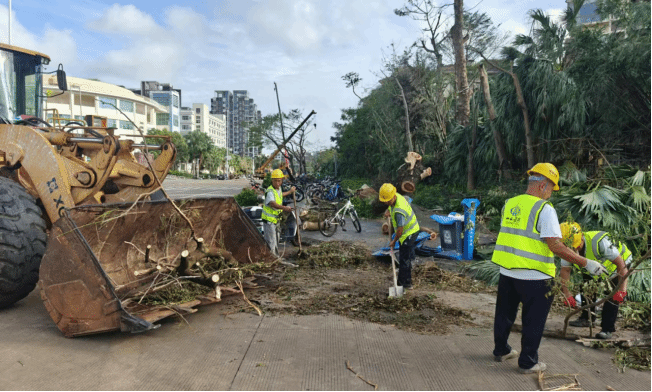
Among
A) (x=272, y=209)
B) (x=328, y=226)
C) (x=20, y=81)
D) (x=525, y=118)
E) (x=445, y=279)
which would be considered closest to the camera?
(x=445, y=279)

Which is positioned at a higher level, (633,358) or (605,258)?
(605,258)

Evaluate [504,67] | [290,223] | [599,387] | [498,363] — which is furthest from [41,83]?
[504,67]

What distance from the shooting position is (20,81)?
7570mm

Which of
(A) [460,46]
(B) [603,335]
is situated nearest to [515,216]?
(B) [603,335]

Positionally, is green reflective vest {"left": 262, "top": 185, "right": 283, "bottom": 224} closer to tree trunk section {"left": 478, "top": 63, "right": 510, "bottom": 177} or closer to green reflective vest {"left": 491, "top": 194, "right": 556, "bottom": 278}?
green reflective vest {"left": 491, "top": 194, "right": 556, "bottom": 278}

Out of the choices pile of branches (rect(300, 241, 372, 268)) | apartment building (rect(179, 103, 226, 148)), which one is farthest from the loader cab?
apartment building (rect(179, 103, 226, 148))

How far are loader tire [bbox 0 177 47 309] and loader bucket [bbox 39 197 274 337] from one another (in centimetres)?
65

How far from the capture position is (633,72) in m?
6.53

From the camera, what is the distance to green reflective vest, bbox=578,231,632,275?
14.9 ft

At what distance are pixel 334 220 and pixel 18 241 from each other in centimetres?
788

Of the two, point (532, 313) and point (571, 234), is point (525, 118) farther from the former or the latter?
point (532, 313)

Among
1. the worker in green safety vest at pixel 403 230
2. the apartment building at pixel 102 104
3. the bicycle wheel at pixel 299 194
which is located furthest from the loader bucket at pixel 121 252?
the apartment building at pixel 102 104

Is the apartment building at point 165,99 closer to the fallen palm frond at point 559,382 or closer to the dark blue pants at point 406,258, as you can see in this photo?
the dark blue pants at point 406,258

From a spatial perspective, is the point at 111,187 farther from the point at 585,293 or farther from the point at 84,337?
the point at 585,293
